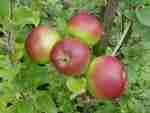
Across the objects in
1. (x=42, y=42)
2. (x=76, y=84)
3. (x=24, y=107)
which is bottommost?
(x=24, y=107)

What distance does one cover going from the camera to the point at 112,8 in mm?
1049

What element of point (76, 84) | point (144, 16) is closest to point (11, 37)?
point (76, 84)

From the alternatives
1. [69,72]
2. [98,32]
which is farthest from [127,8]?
[69,72]

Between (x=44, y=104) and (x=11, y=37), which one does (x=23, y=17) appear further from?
(x=44, y=104)

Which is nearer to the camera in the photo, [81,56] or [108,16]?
[81,56]

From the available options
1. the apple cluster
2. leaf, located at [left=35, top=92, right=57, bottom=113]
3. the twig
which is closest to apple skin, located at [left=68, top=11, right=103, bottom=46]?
the apple cluster

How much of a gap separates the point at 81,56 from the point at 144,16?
0.66ft

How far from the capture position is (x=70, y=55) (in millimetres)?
899

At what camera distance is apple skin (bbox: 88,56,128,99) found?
91 cm

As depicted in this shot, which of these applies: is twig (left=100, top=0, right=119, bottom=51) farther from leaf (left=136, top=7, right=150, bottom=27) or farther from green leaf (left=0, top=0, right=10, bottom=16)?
green leaf (left=0, top=0, right=10, bottom=16)

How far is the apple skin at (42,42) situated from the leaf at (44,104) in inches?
8.5

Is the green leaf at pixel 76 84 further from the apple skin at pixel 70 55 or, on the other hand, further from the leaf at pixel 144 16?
the leaf at pixel 144 16

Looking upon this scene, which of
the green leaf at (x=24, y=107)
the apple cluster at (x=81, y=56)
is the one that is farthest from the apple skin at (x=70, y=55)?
the green leaf at (x=24, y=107)

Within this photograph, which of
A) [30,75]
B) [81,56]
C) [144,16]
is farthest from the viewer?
[30,75]
